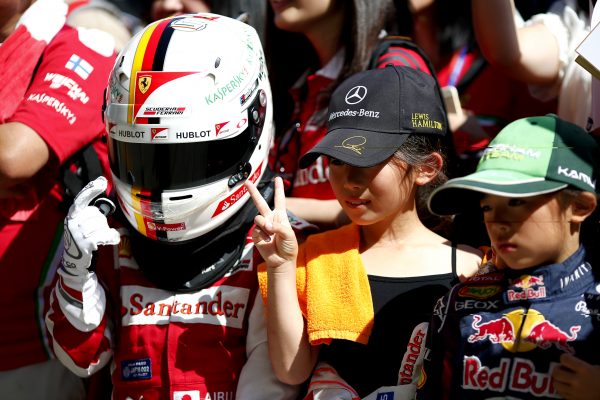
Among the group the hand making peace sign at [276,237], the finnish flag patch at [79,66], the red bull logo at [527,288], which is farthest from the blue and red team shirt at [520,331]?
the finnish flag patch at [79,66]

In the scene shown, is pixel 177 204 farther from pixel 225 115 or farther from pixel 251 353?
pixel 251 353

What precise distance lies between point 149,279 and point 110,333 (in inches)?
9.2

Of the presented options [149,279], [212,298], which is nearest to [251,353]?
[212,298]

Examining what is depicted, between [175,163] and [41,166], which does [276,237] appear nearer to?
[175,163]

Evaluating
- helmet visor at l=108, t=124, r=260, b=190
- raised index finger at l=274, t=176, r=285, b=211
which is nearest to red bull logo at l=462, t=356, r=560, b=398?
raised index finger at l=274, t=176, r=285, b=211

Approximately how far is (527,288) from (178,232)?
118cm

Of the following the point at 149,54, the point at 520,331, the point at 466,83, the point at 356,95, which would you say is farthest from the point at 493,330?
the point at 466,83

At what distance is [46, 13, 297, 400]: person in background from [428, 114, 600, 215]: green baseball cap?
840 millimetres

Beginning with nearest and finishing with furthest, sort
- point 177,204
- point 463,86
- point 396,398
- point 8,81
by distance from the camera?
1. point 396,398
2. point 177,204
3. point 8,81
4. point 463,86

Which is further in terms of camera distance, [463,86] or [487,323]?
[463,86]

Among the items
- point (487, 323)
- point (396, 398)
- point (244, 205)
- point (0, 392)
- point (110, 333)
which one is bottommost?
point (0, 392)

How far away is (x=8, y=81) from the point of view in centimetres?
346

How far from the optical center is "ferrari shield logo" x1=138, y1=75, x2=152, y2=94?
292 centimetres

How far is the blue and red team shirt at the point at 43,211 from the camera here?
3.42 meters
